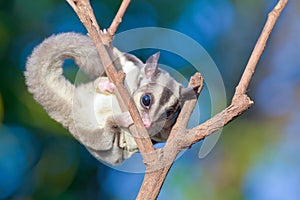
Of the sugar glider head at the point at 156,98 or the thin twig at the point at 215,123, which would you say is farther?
the sugar glider head at the point at 156,98

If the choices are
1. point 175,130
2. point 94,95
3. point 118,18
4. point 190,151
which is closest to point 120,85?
point 175,130

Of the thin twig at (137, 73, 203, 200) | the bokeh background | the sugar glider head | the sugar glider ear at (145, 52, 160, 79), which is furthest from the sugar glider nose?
the bokeh background

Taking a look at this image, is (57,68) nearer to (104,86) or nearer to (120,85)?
(104,86)

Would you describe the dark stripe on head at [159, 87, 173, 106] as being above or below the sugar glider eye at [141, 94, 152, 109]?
below

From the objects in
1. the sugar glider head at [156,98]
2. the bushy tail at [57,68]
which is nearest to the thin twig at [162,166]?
the sugar glider head at [156,98]

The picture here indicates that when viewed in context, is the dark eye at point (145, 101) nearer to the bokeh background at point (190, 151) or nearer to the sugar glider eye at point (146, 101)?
the sugar glider eye at point (146, 101)

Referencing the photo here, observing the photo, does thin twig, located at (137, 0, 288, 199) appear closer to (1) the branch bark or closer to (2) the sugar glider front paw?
(1) the branch bark

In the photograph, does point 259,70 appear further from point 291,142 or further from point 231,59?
point 291,142
